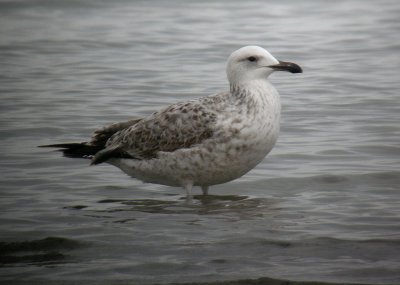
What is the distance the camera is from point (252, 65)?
315 inches

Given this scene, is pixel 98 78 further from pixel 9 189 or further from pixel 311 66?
pixel 9 189

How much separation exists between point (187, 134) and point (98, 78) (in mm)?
5759

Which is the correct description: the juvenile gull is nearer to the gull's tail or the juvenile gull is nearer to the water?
the gull's tail

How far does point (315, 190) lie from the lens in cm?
827

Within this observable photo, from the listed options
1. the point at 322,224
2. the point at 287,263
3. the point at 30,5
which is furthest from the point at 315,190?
the point at 30,5

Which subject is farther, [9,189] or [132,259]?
[9,189]

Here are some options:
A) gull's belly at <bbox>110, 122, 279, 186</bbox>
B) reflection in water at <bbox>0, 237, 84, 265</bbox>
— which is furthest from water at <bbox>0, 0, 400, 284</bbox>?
gull's belly at <bbox>110, 122, 279, 186</bbox>

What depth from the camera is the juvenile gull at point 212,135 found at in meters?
7.61

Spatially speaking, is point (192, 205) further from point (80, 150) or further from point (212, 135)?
point (80, 150)

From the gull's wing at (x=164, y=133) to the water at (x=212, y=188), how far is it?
0.39 metres

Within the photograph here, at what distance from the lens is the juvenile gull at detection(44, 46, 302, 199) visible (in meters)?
7.61

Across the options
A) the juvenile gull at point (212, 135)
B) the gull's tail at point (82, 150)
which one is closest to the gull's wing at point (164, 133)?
the juvenile gull at point (212, 135)

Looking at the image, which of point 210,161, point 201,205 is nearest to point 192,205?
point 201,205

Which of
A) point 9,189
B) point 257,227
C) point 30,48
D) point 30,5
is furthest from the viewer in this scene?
point 30,5
